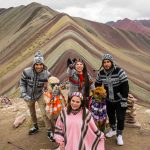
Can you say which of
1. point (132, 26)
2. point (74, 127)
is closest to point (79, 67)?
point (74, 127)

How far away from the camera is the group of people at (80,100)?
6.88 m

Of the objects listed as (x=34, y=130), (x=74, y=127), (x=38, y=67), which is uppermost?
(x=38, y=67)

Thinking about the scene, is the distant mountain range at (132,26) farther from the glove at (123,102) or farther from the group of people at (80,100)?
the glove at (123,102)

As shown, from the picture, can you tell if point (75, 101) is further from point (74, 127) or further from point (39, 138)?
point (39, 138)

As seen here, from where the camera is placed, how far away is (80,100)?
6738 millimetres

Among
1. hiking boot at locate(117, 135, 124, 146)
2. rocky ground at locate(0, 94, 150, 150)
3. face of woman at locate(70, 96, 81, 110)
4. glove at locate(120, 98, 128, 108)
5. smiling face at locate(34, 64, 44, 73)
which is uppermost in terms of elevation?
smiling face at locate(34, 64, 44, 73)

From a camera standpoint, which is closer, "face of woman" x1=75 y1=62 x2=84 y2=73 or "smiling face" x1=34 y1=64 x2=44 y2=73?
"face of woman" x1=75 y1=62 x2=84 y2=73

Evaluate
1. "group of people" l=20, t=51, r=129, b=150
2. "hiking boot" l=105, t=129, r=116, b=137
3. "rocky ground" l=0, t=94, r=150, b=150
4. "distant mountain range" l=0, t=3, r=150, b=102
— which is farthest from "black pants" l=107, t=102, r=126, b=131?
"distant mountain range" l=0, t=3, r=150, b=102

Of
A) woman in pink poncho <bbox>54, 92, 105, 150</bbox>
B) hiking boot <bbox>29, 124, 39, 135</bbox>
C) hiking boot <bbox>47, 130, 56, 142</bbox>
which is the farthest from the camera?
hiking boot <bbox>29, 124, 39, 135</bbox>

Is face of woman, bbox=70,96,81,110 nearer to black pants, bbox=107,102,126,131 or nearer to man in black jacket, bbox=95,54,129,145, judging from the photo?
man in black jacket, bbox=95,54,129,145

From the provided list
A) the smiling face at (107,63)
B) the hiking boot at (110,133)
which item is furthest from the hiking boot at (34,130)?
the smiling face at (107,63)

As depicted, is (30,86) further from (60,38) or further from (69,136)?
(60,38)

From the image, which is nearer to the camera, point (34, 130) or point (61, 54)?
point (34, 130)

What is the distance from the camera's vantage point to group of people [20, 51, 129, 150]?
6.88m
